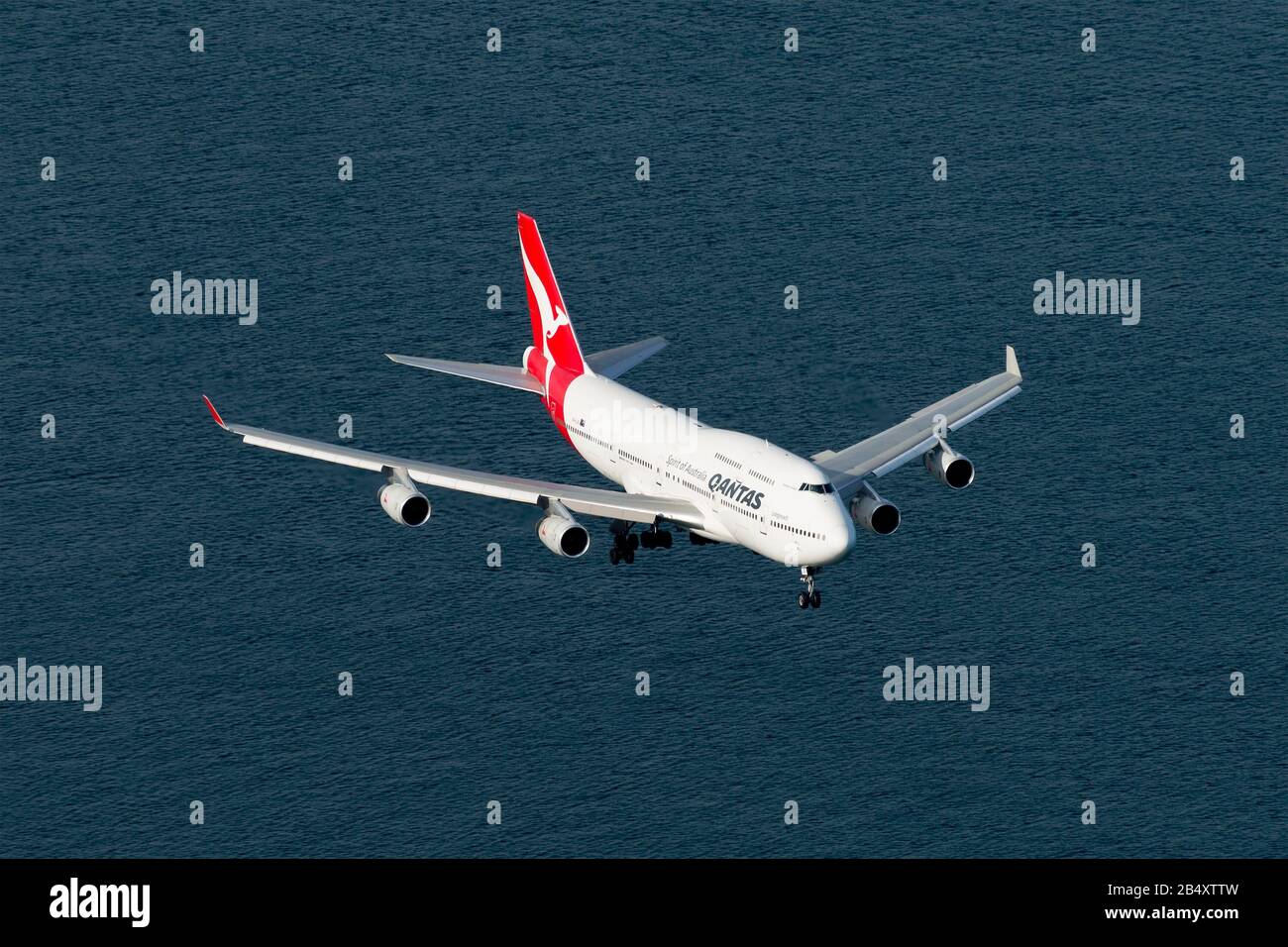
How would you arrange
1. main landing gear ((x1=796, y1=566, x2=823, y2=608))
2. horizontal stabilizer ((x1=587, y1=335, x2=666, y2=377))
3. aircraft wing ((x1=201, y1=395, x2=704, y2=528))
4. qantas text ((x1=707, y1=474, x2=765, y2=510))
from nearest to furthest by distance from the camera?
1. main landing gear ((x1=796, y1=566, x2=823, y2=608))
2. qantas text ((x1=707, y1=474, x2=765, y2=510))
3. aircraft wing ((x1=201, y1=395, x2=704, y2=528))
4. horizontal stabilizer ((x1=587, y1=335, x2=666, y2=377))

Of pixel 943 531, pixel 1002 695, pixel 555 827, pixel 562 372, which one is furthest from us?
pixel 943 531

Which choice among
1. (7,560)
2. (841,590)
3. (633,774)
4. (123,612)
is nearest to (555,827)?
(633,774)

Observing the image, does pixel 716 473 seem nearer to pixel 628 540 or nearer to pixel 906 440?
pixel 628 540

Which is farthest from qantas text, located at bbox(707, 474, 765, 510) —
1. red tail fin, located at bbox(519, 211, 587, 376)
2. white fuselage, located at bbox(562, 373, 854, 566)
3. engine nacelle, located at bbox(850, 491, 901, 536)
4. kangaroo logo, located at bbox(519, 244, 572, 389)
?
kangaroo logo, located at bbox(519, 244, 572, 389)

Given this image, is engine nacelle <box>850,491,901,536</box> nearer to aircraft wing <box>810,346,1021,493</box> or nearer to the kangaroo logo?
aircraft wing <box>810,346,1021,493</box>

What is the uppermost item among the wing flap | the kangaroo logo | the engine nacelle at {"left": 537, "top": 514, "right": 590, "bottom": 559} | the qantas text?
the kangaroo logo

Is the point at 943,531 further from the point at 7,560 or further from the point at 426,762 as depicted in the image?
the point at 7,560

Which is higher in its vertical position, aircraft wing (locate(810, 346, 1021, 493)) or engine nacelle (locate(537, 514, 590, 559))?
aircraft wing (locate(810, 346, 1021, 493))
